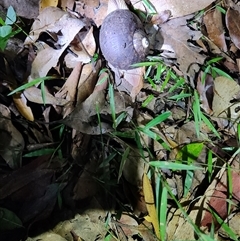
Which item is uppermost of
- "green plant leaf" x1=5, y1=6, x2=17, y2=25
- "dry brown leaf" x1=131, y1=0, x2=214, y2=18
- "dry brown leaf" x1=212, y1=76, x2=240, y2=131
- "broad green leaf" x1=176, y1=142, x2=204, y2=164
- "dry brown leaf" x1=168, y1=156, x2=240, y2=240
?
"green plant leaf" x1=5, y1=6, x2=17, y2=25

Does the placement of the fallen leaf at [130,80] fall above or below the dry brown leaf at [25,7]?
below

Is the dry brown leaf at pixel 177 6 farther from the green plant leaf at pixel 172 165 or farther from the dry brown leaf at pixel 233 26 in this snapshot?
the green plant leaf at pixel 172 165

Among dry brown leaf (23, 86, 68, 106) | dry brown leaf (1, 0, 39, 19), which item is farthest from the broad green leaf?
dry brown leaf (1, 0, 39, 19)

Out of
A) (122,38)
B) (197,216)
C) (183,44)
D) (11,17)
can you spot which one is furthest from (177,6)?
(197,216)

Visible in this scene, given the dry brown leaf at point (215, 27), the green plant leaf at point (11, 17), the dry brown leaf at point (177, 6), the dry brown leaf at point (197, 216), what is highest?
the green plant leaf at point (11, 17)

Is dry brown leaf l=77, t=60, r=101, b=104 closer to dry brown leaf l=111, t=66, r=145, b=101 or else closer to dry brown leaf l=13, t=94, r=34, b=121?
dry brown leaf l=111, t=66, r=145, b=101

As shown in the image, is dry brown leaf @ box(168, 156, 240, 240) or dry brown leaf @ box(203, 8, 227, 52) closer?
dry brown leaf @ box(168, 156, 240, 240)

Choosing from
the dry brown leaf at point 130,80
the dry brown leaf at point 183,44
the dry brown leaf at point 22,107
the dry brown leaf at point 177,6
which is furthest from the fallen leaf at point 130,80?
the dry brown leaf at point 22,107

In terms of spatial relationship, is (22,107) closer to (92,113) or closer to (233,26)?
(92,113)

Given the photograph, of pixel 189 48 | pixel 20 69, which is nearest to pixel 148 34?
pixel 189 48
